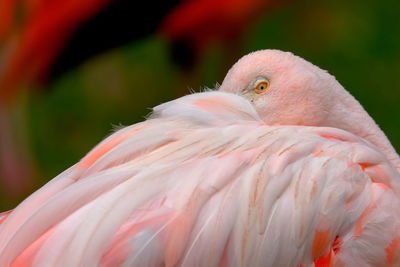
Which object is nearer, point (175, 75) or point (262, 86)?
point (262, 86)

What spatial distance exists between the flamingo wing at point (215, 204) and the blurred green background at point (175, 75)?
5.83ft

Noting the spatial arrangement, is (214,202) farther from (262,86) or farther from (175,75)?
(175,75)

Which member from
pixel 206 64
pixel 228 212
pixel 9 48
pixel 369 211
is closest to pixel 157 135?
pixel 228 212

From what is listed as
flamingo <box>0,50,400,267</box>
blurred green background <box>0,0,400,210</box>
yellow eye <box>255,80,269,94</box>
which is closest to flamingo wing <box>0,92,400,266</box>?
flamingo <box>0,50,400,267</box>

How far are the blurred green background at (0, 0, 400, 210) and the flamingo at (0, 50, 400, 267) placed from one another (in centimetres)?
177

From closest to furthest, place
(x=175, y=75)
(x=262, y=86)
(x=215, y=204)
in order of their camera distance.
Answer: (x=215, y=204), (x=262, y=86), (x=175, y=75)

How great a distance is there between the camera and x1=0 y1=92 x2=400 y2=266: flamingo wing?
2.96ft

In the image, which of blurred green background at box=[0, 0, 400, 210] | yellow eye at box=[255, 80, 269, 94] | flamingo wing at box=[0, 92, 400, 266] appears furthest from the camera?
blurred green background at box=[0, 0, 400, 210]

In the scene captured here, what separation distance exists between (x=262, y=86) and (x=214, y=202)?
43 cm

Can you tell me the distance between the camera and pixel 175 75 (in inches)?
119

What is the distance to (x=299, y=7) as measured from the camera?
293 cm

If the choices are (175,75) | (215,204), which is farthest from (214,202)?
(175,75)

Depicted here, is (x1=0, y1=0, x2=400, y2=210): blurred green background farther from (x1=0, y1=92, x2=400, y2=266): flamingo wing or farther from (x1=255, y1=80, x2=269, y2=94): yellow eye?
(x1=0, y1=92, x2=400, y2=266): flamingo wing

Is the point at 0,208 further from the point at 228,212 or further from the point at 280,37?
the point at 228,212
